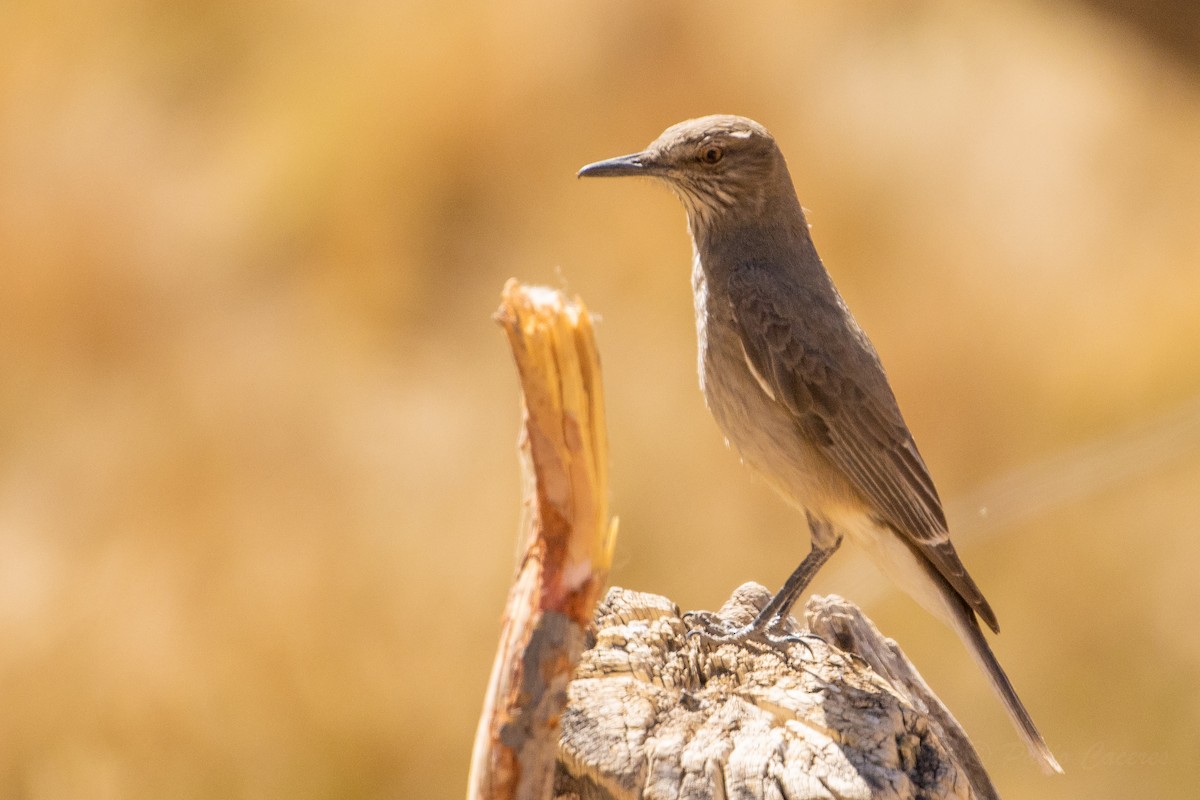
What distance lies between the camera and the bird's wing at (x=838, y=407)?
15.1 ft

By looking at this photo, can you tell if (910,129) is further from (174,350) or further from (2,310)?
(2,310)

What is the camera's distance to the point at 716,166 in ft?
15.6

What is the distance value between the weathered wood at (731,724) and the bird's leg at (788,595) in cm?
9

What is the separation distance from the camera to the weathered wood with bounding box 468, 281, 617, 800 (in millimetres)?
2869

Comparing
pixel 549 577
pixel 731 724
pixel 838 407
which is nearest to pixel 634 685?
pixel 731 724

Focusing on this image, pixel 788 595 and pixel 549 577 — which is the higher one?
pixel 549 577

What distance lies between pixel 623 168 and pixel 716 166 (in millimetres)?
369

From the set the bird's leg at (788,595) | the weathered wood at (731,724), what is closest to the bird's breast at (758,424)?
the bird's leg at (788,595)

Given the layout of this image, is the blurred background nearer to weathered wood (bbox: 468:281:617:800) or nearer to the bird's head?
the bird's head

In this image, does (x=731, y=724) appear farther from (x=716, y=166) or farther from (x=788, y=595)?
(x=716, y=166)

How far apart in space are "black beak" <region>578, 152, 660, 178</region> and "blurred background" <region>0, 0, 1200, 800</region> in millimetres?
2357

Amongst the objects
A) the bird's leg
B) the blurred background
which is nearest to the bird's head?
the bird's leg

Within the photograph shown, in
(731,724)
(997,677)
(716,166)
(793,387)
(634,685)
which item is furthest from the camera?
(716,166)

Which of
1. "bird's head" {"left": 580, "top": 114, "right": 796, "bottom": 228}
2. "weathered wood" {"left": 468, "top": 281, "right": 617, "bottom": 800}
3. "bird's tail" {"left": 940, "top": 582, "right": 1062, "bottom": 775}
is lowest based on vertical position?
"bird's tail" {"left": 940, "top": 582, "right": 1062, "bottom": 775}
